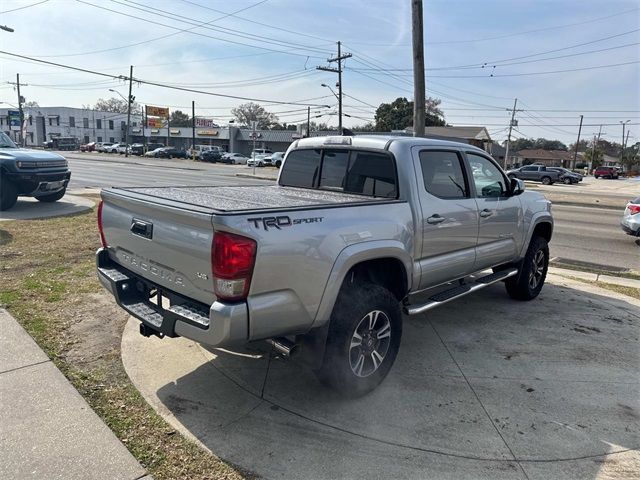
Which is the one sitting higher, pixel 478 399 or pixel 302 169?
pixel 302 169

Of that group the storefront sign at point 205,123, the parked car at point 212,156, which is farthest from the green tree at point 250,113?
the parked car at point 212,156

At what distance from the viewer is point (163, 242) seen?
3.11m

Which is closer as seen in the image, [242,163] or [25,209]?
[25,209]

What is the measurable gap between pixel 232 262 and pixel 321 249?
24.0 inches

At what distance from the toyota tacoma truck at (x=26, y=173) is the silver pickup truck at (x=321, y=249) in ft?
26.2

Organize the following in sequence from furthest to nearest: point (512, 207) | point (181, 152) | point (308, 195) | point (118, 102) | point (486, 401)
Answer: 1. point (118, 102)
2. point (181, 152)
3. point (512, 207)
4. point (308, 195)
5. point (486, 401)

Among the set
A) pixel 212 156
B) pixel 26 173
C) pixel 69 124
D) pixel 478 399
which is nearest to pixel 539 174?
pixel 212 156

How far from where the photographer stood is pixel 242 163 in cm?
6053

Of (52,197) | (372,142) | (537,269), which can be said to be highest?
(372,142)

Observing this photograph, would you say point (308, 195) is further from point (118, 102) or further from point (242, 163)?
point (118, 102)

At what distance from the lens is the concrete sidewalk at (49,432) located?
256 cm

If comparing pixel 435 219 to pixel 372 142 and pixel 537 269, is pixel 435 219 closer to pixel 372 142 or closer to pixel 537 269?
pixel 372 142

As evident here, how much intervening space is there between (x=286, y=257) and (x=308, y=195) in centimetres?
Result: 154

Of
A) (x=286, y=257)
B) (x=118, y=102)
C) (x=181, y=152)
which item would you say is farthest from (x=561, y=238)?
(x=118, y=102)
